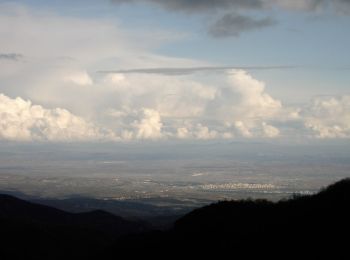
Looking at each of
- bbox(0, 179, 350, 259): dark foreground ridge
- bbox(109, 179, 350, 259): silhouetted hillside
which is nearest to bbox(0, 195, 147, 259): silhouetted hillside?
bbox(0, 179, 350, 259): dark foreground ridge

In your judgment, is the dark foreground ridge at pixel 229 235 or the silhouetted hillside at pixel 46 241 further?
the silhouetted hillside at pixel 46 241

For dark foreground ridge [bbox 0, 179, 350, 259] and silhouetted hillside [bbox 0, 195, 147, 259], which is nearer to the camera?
dark foreground ridge [bbox 0, 179, 350, 259]

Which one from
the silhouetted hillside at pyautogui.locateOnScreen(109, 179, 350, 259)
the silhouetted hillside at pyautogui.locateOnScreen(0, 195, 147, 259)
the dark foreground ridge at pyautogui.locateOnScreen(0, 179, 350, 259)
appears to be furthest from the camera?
the silhouetted hillside at pyautogui.locateOnScreen(0, 195, 147, 259)

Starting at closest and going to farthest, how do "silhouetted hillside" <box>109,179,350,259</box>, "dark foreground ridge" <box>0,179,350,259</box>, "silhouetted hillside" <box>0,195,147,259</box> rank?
"silhouetted hillside" <box>109,179,350,259</box> < "dark foreground ridge" <box>0,179,350,259</box> < "silhouetted hillside" <box>0,195,147,259</box>

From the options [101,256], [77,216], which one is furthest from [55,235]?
[77,216]

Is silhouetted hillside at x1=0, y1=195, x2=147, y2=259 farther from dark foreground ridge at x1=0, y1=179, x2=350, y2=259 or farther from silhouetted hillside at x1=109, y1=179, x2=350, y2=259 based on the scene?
silhouetted hillside at x1=109, y1=179, x2=350, y2=259

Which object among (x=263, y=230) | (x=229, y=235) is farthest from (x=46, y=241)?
(x=263, y=230)

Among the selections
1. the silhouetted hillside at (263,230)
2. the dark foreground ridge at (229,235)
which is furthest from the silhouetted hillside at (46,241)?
the silhouetted hillside at (263,230)

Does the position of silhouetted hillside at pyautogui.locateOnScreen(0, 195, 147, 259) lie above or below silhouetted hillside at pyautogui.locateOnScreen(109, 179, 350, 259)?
below

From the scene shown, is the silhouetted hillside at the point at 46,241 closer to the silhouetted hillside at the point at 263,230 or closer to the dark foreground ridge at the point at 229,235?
the dark foreground ridge at the point at 229,235

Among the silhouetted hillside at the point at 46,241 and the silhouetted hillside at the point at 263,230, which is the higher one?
the silhouetted hillside at the point at 263,230
